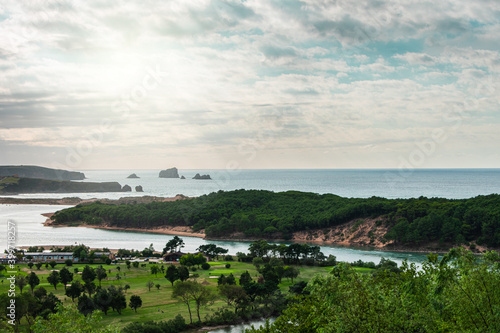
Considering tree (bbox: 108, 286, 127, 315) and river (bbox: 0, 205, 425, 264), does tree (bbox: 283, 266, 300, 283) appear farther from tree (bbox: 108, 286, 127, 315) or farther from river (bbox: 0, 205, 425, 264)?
river (bbox: 0, 205, 425, 264)

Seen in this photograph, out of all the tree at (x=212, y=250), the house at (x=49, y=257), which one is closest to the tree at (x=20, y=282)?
the house at (x=49, y=257)

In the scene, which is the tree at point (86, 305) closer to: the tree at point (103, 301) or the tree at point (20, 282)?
the tree at point (103, 301)

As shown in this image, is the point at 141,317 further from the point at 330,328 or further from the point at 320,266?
the point at 320,266

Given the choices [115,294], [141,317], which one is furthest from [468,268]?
[115,294]

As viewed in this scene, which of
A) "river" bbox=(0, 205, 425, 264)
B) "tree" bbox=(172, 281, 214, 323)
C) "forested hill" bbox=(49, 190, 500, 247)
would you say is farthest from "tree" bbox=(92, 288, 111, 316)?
"forested hill" bbox=(49, 190, 500, 247)

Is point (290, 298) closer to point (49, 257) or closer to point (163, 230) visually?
point (49, 257)
